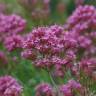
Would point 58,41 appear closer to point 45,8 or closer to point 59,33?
point 59,33

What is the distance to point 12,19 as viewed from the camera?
4629mm

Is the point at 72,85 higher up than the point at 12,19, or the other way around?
the point at 12,19

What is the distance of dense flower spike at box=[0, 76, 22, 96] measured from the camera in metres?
3.21

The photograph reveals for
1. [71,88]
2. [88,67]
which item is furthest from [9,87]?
[88,67]

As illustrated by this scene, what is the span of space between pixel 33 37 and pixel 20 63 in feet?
4.51

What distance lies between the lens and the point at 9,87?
332 centimetres

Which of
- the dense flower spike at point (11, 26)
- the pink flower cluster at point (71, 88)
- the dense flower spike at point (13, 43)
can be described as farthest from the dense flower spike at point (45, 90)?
the dense flower spike at point (11, 26)

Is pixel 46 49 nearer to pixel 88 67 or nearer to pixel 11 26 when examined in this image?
pixel 88 67

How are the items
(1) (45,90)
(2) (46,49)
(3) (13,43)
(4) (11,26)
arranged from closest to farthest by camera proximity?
(2) (46,49) → (1) (45,90) → (3) (13,43) → (4) (11,26)

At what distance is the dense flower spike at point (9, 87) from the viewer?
126 inches

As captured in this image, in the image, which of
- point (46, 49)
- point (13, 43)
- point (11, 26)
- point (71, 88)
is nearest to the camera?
point (46, 49)

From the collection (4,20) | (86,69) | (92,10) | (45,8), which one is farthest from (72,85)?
(45,8)

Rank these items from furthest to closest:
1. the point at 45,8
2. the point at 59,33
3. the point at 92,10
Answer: the point at 45,8 → the point at 92,10 → the point at 59,33

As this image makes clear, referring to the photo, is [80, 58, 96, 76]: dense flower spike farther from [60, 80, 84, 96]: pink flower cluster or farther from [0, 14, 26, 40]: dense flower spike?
[0, 14, 26, 40]: dense flower spike
